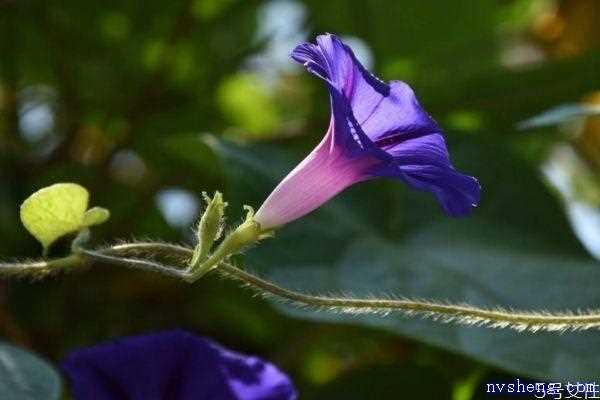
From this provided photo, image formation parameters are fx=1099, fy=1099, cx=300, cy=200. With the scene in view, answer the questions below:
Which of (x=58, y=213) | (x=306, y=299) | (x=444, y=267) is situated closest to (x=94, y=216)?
(x=58, y=213)

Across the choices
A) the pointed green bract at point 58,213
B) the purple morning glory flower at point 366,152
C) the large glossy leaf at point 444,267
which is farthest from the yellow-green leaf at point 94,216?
the large glossy leaf at point 444,267

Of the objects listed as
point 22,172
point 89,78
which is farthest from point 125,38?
point 22,172

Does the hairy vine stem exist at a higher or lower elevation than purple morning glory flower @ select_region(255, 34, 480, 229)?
lower

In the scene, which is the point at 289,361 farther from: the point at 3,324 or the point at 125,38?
the point at 125,38

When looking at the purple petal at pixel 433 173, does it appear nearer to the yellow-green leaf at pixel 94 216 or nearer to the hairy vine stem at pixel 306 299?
→ the hairy vine stem at pixel 306 299

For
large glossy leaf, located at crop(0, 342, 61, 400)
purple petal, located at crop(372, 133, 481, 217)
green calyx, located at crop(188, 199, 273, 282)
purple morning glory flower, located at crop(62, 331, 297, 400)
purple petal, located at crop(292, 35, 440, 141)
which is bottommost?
purple morning glory flower, located at crop(62, 331, 297, 400)

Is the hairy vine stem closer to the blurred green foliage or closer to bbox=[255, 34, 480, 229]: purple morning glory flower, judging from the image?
bbox=[255, 34, 480, 229]: purple morning glory flower

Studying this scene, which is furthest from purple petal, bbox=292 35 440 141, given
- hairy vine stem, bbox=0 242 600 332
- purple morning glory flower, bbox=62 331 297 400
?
purple morning glory flower, bbox=62 331 297 400
